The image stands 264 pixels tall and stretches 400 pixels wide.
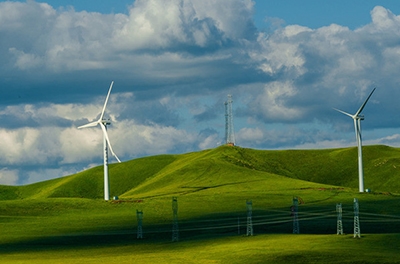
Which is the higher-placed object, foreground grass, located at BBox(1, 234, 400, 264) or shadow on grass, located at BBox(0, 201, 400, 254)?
shadow on grass, located at BBox(0, 201, 400, 254)

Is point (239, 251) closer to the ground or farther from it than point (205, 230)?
closer to the ground

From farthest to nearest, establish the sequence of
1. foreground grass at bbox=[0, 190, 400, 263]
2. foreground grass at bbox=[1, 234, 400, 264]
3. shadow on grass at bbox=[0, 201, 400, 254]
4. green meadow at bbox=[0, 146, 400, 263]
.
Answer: shadow on grass at bbox=[0, 201, 400, 254], green meadow at bbox=[0, 146, 400, 263], foreground grass at bbox=[0, 190, 400, 263], foreground grass at bbox=[1, 234, 400, 264]

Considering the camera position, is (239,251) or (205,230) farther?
(205,230)

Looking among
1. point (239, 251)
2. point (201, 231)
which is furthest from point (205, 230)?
point (239, 251)

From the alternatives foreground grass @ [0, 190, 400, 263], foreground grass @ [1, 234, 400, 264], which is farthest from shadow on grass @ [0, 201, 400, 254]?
foreground grass @ [1, 234, 400, 264]

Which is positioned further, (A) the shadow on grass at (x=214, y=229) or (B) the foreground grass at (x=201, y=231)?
(A) the shadow on grass at (x=214, y=229)

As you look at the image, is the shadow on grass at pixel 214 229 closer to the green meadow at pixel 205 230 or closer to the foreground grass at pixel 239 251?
the green meadow at pixel 205 230

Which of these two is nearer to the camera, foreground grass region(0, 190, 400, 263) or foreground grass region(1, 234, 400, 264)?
foreground grass region(1, 234, 400, 264)

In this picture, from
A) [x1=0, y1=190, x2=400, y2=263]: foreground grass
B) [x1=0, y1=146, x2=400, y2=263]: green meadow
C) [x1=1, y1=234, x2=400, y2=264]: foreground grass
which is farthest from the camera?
[x1=0, y1=146, x2=400, y2=263]: green meadow

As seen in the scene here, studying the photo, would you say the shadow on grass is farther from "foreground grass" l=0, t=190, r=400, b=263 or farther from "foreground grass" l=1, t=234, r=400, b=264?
"foreground grass" l=1, t=234, r=400, b=264

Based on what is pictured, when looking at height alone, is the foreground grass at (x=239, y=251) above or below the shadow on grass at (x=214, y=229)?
below

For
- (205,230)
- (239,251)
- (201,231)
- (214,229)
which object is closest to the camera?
(239,251)

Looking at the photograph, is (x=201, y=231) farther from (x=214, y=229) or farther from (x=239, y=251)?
(x=239, y=251)

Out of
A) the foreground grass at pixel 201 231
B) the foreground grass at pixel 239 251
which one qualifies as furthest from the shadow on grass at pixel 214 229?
the foreground grass at pixel 239 251
